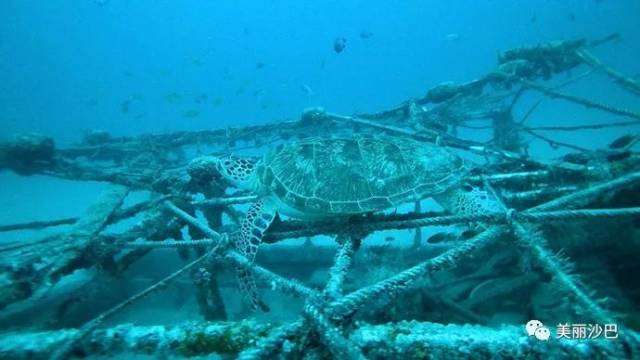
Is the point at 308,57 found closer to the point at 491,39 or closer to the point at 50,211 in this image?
the point at 491,39

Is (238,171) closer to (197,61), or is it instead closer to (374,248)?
(374,248)

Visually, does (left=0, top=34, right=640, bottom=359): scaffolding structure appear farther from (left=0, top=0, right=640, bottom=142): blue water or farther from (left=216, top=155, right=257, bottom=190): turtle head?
(left=0, top=0, right=640, bottom=142): blue water

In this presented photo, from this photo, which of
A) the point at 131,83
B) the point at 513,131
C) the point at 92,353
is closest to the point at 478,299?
the point at 92,353

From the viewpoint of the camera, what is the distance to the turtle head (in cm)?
474

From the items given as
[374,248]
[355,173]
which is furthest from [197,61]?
[355,173]

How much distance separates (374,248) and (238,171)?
2.95m

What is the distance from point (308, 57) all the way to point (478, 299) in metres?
153

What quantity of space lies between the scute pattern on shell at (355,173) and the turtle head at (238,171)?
302 mm

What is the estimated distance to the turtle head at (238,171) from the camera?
15.6ft

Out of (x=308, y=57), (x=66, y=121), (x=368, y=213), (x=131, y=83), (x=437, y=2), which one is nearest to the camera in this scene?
(x=368, y=213)

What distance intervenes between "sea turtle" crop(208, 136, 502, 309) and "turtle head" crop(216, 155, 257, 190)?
13 cm

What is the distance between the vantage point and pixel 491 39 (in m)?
139

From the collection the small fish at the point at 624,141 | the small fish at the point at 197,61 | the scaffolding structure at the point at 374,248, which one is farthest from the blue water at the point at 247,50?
the small fish at the point at 624,141

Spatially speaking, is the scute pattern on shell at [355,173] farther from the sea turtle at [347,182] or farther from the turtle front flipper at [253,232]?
the turtle front flipper at [253,232]
